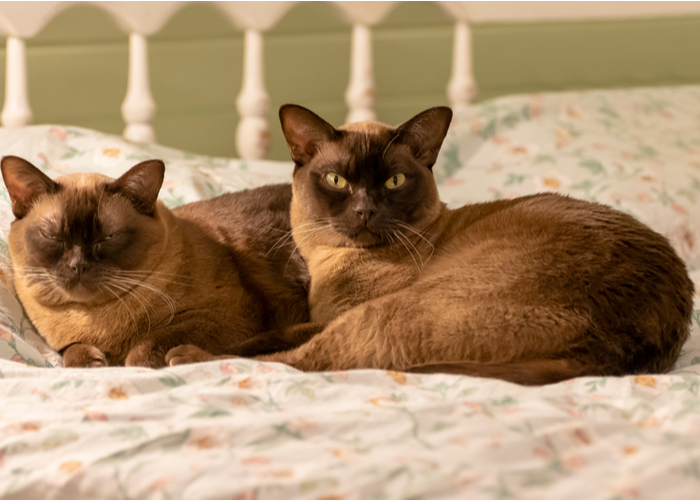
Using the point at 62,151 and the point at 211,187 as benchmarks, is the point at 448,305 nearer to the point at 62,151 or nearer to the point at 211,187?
the point at 211,187

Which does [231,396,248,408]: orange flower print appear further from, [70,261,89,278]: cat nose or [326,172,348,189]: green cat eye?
[326,172,348,189]: green cat eye

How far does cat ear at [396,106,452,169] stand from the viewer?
1534 millimetres

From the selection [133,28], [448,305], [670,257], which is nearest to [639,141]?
[670,257]

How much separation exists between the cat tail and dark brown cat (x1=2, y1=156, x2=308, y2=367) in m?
0.37

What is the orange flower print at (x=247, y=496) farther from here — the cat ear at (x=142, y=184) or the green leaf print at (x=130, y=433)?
the cat ear at (x=142, y=184)

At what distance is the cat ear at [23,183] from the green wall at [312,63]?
1257mm

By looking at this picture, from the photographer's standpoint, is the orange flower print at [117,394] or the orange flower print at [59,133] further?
the orange flower print at [59,133]

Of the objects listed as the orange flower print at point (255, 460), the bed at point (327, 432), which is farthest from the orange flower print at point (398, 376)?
the orange flower print at point (255, 460)

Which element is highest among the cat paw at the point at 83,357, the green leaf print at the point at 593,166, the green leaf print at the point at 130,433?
the green leaf print at the point at 593,166

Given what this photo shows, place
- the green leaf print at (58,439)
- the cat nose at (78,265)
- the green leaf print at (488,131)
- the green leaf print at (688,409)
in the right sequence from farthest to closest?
the green leaf print at (488,131)
the cat nose at (78,265)
the green leaf print at (688,409)
the green leaf print at (58,439)

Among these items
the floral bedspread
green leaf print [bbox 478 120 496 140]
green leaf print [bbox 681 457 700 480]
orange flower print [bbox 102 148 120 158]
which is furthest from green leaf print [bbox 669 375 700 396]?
orange flower print [bbox 102 148 120 158]

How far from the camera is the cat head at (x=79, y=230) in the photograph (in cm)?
134

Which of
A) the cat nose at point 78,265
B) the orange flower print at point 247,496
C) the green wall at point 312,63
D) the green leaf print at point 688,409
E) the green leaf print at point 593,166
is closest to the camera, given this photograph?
the orange flower print at point 247,496

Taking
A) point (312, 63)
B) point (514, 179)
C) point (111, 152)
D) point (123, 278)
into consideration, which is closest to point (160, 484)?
point (123, 278)
